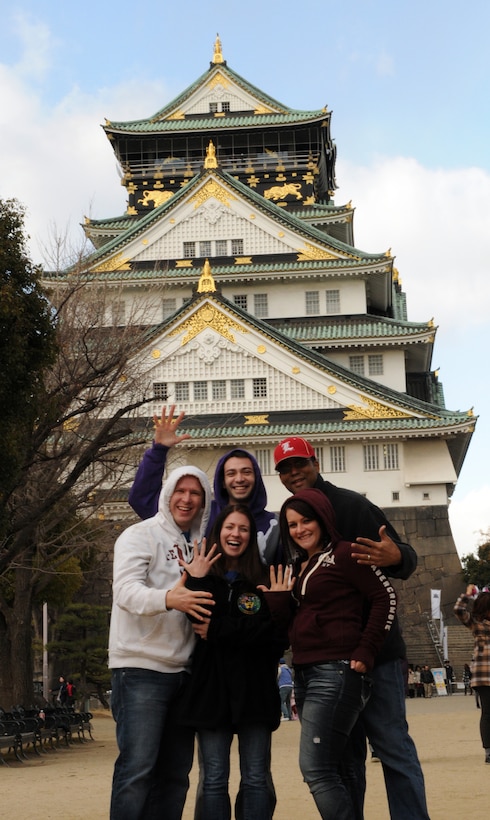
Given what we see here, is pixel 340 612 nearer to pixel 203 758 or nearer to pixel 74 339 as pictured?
pixel 203 758

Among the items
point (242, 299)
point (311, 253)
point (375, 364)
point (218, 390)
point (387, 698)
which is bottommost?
point (387, 698)

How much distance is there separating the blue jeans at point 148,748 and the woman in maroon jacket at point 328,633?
689 millimetres

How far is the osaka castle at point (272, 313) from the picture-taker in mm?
41406

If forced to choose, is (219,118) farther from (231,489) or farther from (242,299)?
(231,489)

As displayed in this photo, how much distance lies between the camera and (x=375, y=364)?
149ft

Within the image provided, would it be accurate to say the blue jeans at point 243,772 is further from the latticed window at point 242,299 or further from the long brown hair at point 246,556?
the latticed window at point 242,299

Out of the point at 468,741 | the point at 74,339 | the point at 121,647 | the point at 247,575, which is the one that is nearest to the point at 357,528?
the point at 247,575

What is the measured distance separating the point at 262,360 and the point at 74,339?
20.4 metres

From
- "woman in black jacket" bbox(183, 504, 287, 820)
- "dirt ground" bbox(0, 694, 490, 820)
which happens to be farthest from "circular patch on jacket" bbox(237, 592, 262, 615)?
"dirt ground" bbox(0, 694, 490, 820)

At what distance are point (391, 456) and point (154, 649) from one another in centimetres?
3599

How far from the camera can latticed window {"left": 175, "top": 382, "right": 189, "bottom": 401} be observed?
42.7 meters

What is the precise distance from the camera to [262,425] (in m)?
41.7

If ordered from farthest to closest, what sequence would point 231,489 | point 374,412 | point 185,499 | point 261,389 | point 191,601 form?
point 261,389 < point 374,412 < point 231,489 < point 185,499 < point 191,601

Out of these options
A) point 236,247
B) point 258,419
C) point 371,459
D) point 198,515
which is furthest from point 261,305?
point 198,515
